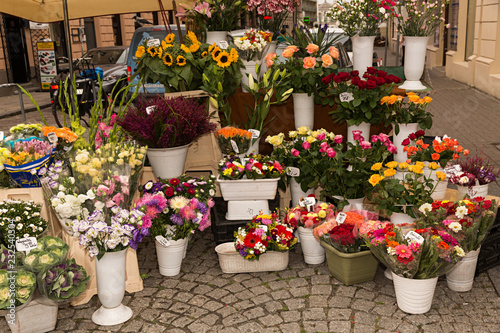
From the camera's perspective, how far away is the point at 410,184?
13.0ft

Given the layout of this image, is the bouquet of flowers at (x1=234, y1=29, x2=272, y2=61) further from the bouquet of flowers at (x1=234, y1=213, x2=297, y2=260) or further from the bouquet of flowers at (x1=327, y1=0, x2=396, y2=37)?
the bouquet of flowers at (x1=234, y1=213, x2=297, y2=260)

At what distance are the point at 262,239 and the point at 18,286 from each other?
165 cm

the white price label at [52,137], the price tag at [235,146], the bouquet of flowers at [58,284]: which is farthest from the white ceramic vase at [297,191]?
the bouquet of flowers at [58,284]

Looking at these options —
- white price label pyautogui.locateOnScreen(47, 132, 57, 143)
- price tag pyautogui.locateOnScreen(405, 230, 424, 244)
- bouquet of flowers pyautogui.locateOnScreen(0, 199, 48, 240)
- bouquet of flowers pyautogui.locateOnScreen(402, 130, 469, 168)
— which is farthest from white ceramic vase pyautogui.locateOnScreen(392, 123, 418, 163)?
bouquet of flowers pyautogui.locateOnScreen(0, 199, 48, 240)

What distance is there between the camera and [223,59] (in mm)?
5004

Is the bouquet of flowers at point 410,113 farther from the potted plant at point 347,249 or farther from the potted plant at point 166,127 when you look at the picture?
the potted plant at point 166,127

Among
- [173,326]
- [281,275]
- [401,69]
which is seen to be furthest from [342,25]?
[173,326]

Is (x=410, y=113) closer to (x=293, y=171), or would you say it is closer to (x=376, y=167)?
(x=376, y=167)

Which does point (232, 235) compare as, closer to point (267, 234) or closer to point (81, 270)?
point (267, 234)

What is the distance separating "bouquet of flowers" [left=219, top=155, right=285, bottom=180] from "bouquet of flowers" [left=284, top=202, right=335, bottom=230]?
341mm

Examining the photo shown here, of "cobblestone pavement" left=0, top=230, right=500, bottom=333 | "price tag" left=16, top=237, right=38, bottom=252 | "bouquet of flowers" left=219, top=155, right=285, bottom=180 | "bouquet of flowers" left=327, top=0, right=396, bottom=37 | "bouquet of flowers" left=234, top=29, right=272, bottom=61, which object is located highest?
"bouquet of flowers" left=327, top=0, right=396, bottom=37

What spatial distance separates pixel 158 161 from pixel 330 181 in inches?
56.1

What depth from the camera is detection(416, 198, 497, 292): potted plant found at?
356 cm

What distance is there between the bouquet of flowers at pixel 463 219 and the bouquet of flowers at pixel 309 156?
844 millimetres
